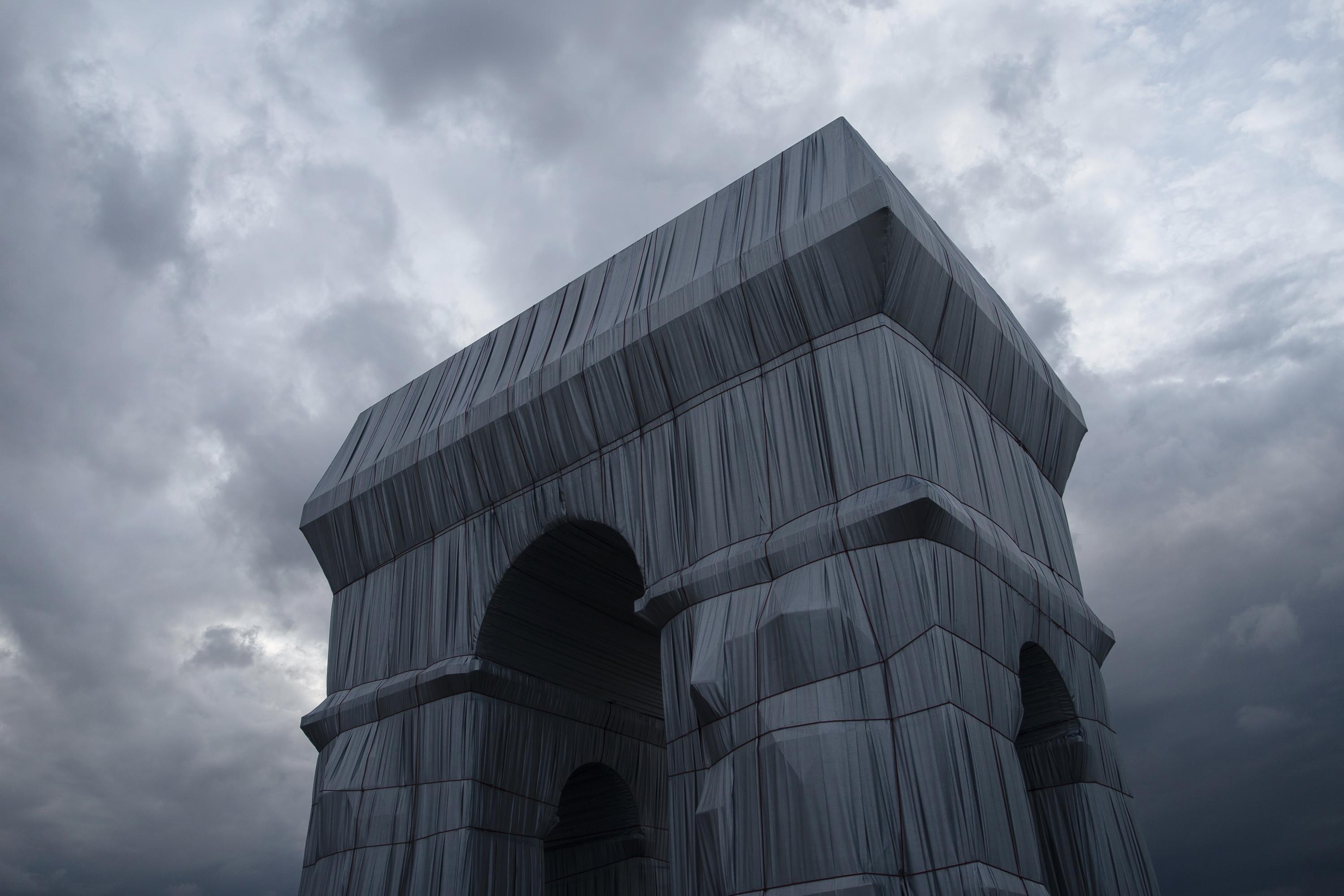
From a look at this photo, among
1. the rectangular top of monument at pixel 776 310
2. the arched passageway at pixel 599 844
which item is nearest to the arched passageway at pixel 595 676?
the arched passageway at pixel 599 844

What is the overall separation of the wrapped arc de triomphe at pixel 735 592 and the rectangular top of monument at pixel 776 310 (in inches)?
2.8

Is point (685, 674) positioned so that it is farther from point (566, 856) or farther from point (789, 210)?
point (566, 856)

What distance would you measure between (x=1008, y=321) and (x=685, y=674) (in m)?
9.04

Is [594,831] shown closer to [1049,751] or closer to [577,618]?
[577,618]

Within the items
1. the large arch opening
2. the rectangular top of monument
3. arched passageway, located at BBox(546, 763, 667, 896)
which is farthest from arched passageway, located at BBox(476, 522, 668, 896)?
the large arch opening

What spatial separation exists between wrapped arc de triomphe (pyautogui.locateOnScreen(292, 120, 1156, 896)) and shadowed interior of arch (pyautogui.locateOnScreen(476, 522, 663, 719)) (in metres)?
0.07

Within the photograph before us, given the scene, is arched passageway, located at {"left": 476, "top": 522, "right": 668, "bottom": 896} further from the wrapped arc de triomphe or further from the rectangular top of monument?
the rectangular top of monument

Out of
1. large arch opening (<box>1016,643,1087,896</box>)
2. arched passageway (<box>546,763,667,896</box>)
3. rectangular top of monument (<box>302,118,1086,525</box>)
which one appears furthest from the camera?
arched passageway (<box>546,763,667,896</box>)

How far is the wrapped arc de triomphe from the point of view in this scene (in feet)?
42.5

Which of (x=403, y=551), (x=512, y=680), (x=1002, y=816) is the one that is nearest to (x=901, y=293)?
(x=1002, y=816)

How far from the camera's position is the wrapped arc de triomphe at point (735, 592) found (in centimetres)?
1297

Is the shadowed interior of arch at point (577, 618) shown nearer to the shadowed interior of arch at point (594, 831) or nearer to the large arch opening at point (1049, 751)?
the shadowed interior of arch at point (594, 831)

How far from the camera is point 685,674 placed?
15.0 metres

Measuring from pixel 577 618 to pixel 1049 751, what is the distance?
889cm
